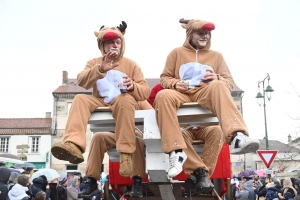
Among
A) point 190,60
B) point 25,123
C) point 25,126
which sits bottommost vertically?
point 190,60

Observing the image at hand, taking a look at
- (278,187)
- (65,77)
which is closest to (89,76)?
(278,187)

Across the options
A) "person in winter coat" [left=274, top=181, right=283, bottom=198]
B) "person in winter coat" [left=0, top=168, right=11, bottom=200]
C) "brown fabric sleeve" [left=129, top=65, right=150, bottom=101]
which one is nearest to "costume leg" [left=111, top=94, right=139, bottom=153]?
"brown fabric sleeve" [left=129, top=65, right=150, bottom=101]

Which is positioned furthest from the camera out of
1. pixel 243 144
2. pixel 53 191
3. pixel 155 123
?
pixel 53 191

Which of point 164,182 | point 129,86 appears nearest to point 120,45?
point 129,86

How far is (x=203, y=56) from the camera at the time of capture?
4.45 meters

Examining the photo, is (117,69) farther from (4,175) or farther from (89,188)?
(4,175)

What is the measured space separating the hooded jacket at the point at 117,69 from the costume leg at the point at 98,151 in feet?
1.57

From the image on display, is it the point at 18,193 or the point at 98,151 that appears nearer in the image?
the point at 98,151

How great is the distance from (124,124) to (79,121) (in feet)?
1.44

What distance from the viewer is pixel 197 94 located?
398 cm

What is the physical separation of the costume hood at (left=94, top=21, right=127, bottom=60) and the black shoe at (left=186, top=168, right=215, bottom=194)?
62.9 inches

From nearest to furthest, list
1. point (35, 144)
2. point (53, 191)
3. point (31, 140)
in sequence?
point (53, 191) → point (31, 140) → point (35, 144)

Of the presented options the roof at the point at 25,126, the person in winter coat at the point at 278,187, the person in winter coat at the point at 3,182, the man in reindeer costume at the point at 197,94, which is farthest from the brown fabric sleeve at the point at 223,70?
the roof at the point at 25,126

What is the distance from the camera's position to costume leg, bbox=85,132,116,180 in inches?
166
